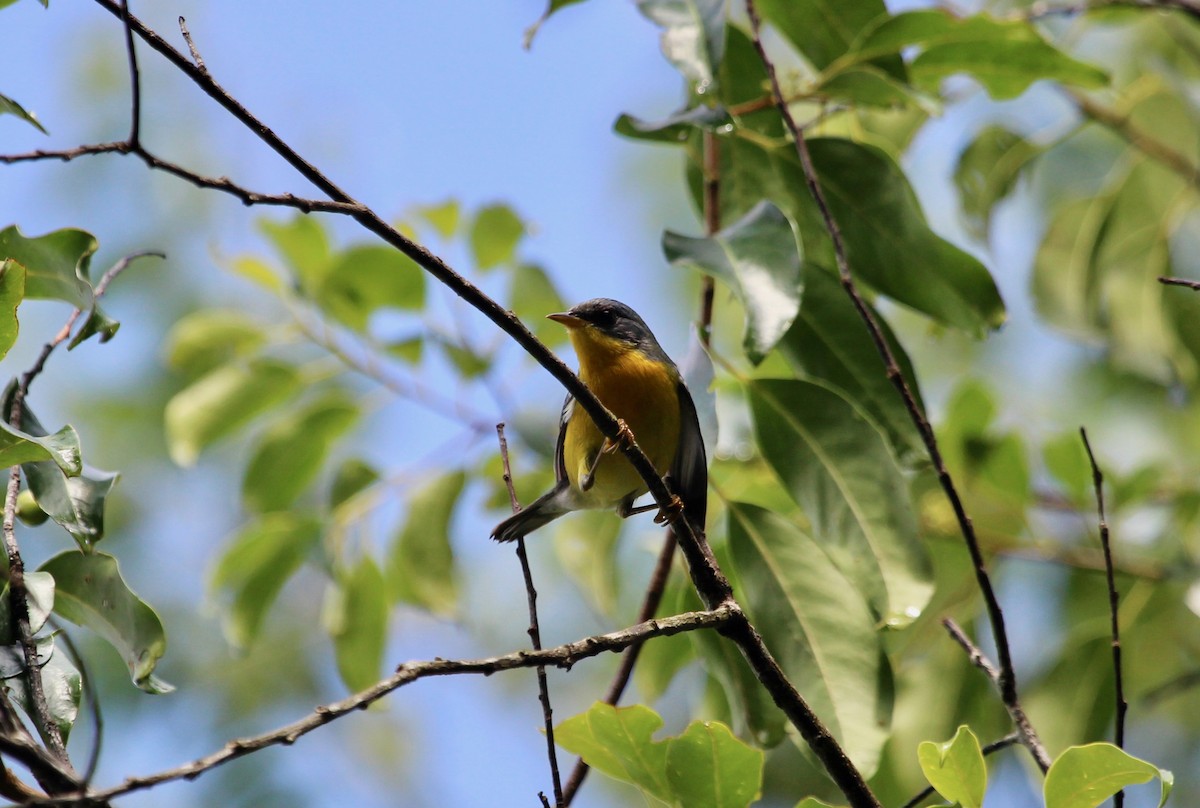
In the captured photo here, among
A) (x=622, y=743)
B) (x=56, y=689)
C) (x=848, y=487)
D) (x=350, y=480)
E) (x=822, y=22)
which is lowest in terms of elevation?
(x=622, y=743)

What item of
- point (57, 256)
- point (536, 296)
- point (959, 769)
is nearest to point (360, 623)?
point (536, 296)

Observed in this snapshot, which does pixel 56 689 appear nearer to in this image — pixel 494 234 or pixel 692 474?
pixel 692 474

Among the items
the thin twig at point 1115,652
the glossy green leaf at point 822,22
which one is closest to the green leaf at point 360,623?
the glossy green leaf at point 822,22

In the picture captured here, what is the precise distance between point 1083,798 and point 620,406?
215 centimetres

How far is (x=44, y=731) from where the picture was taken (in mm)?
1913

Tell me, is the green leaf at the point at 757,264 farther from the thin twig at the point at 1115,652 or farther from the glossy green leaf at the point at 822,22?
the glossy green leaf at the point at 822,22

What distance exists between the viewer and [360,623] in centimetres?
395

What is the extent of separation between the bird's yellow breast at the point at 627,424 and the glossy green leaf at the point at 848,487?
27.2 inches

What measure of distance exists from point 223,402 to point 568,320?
1.40 m

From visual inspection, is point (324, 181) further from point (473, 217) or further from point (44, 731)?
point (473, 217)

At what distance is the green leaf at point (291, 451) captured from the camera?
427cm

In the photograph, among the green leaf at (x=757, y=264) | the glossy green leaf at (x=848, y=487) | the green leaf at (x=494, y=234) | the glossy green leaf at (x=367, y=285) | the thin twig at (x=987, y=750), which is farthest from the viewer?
the green leaf at (x=494, y=234)

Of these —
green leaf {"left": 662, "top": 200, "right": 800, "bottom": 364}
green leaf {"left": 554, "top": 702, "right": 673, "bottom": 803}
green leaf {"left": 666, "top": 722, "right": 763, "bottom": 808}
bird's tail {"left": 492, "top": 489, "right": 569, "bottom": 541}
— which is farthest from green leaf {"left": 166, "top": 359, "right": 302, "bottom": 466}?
green leaf {"left": 666, "top": 722, "right": 763, "bottom": 808}

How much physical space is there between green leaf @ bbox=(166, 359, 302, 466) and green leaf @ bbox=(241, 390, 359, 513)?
116mm
